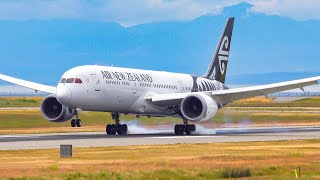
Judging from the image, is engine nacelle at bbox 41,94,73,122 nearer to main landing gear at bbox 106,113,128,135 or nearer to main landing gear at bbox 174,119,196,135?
main landing gear at bbox 106,113,128,135

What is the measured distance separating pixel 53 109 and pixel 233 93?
13.3 metres

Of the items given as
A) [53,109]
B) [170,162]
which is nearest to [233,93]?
[53,109]

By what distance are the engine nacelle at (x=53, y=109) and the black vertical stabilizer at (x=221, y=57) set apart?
16435 mm

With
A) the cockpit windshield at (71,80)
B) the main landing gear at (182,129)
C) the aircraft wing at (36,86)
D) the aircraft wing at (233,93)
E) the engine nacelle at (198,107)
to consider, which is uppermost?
the aircraft wing at (36,86)

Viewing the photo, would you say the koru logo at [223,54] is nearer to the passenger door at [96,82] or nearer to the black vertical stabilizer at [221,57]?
the black vertical stabilizer at [221,57]

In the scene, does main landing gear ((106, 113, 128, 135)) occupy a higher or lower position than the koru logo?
lower

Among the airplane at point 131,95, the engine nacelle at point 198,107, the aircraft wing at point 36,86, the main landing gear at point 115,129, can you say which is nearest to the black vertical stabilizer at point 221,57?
the airplane at point 131,95

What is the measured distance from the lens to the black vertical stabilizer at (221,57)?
83.9m

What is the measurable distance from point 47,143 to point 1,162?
1482 centimetres

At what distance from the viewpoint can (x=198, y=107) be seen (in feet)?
235

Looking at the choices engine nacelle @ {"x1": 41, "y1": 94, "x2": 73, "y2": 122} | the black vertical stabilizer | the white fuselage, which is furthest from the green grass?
the black vertical stabilizer

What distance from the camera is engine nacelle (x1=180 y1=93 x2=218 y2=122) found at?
7000cm

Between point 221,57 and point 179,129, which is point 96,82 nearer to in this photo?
point 179,129

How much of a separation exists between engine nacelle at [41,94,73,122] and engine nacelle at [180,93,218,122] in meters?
8.20
